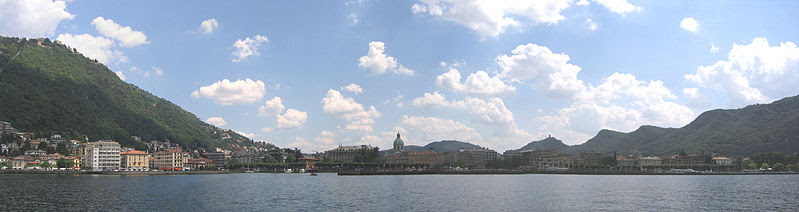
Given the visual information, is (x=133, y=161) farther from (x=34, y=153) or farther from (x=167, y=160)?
(x=34, y=153)

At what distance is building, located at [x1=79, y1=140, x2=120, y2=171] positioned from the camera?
555 feet

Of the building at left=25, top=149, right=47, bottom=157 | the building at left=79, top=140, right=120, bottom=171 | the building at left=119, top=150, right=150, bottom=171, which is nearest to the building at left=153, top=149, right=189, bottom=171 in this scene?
the building at left=119, top=150, right=150, bottom=171

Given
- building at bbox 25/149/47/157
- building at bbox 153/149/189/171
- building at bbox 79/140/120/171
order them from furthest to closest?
1. building at bbox 153/149/189/171
2. building at bbox 79/140/120/171
3. building at bbox 25/149/47/157

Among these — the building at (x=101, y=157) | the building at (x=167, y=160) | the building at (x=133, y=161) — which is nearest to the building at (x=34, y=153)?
the building at (x=101, y=157)

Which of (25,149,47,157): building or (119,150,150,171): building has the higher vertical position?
(25,149,47,157): building

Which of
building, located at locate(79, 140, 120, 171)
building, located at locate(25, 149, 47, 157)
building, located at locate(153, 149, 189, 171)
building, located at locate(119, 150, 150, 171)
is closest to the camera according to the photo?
building, located at locate(25, 149, 47, 157)

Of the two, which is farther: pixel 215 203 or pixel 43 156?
pixel 43 156

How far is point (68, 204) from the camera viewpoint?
5141cm

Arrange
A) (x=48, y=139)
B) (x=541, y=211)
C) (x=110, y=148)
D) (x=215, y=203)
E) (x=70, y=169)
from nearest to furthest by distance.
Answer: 1. (x=541, y=211)
2. (x=215, y=203)
3. (x=70, y=169)
4. (x=110, y=148)
5. (x=48, y=139)

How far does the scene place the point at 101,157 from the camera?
17162 centimetres

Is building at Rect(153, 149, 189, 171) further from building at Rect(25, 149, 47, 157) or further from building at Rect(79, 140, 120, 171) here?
building at Rect(25, 149, 47, 157)

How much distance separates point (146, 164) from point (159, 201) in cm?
14382

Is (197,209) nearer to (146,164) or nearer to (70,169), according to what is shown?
(70,169)

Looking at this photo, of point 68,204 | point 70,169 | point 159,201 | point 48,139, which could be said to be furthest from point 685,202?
point 48,139
